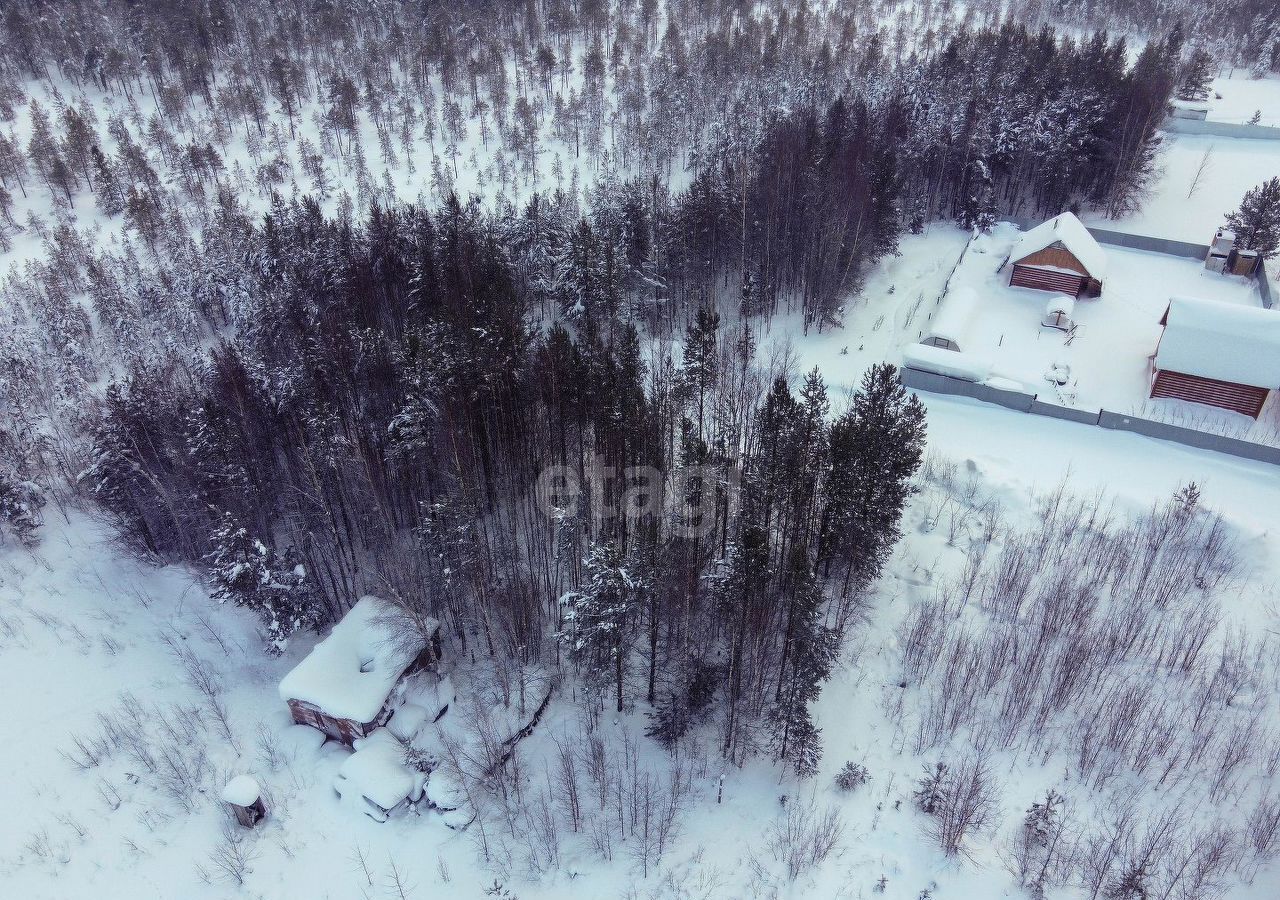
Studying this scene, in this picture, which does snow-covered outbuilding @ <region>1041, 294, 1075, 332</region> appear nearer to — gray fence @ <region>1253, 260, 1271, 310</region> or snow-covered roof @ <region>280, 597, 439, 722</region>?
gray fence @ <region>1253, 260, 1271, 310</region>

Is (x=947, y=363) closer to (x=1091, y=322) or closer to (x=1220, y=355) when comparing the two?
(x=1220, y=355)

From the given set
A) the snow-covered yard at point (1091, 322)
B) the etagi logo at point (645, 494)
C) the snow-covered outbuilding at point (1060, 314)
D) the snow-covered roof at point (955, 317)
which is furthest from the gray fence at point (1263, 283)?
the etagi logo at point (645, 494)

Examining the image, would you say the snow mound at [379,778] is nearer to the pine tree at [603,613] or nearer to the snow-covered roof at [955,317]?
the pine tree at [603,613]

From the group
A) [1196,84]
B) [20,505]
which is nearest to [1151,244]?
[1196,84]

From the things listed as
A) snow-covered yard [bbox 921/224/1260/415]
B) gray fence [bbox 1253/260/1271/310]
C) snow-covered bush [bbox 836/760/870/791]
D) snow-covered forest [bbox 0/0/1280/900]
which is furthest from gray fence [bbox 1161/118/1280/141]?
snow-covered bush [bbox 836/760/870/791]

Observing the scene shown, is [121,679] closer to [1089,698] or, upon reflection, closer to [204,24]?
[1089,698]

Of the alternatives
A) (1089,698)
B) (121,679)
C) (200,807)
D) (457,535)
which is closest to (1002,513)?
(1089,698)
